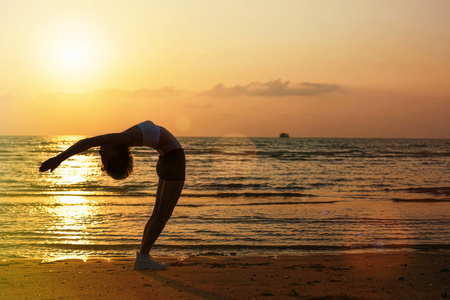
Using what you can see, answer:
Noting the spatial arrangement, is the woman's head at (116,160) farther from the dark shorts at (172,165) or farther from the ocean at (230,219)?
the ocean at (230,219)

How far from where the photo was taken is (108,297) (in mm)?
4906

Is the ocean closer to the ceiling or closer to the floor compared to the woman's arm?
closer to the floor

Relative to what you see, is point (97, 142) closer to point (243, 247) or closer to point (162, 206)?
point (162, 206)

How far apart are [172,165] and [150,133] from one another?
0.51m

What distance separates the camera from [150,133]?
17.5 feet

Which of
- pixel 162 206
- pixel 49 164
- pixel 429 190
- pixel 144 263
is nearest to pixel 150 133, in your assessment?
pixel 162 206

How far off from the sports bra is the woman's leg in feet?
1.90

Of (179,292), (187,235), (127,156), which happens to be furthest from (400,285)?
(187,235)

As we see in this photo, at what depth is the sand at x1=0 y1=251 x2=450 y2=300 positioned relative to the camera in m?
5.00

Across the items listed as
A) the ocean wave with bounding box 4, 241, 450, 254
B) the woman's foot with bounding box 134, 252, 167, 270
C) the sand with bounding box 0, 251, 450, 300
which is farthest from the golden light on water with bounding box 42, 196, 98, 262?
the woman's foot with bounding box 134, 252, 167, 270

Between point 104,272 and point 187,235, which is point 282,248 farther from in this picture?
point 104,272

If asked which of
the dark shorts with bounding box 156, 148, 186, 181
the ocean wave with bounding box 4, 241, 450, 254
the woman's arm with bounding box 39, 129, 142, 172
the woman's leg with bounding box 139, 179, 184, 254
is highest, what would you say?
the woman's arm with bounding box 39, 129, 142, 172

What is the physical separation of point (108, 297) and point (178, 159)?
5.42 feet

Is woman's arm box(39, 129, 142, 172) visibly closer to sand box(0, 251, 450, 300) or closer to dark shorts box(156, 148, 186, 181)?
dark shorts box(156, 148, 186, 181)
